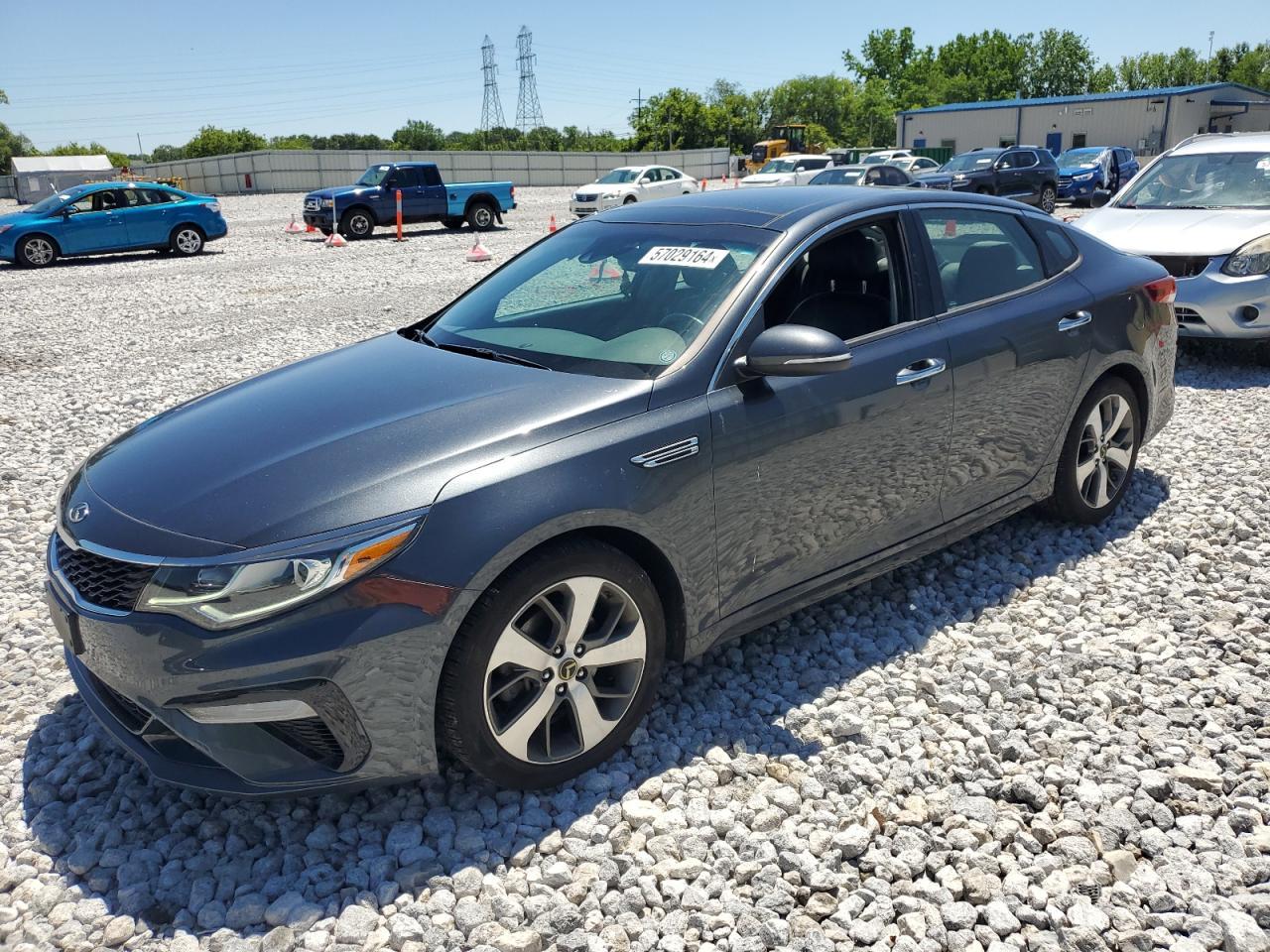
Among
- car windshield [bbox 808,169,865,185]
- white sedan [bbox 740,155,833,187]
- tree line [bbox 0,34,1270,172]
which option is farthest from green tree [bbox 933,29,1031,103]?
car windshield [bbox 808,169,865,185]

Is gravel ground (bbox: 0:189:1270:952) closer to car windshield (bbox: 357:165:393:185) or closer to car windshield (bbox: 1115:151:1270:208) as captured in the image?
car windshield (bbox: 1115:151:1270:208)

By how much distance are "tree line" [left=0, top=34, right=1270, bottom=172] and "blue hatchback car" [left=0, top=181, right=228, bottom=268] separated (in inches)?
3340

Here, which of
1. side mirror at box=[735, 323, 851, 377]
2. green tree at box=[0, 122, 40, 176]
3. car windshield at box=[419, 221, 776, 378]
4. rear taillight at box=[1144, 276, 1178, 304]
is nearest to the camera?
side mirror at box=[735, 323, 851, 377]

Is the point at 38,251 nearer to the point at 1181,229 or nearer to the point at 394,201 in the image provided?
the point at 394,201

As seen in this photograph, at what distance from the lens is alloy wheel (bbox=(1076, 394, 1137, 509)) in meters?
4.78

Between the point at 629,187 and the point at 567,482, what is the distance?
89.2 feet

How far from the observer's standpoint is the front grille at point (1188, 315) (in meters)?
7.77

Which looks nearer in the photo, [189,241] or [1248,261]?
[1248,261]

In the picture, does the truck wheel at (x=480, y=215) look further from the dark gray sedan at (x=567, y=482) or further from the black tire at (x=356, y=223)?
the dark gray sedan at (x=567, y=482)

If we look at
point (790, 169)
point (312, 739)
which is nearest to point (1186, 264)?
point (312, 739)

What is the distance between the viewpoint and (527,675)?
2.92 m

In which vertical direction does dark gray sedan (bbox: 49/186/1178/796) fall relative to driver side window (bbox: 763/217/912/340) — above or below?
below

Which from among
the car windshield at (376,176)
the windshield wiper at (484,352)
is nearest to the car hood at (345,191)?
the car windshield at (376,176)

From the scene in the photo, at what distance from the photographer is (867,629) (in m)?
4.09
